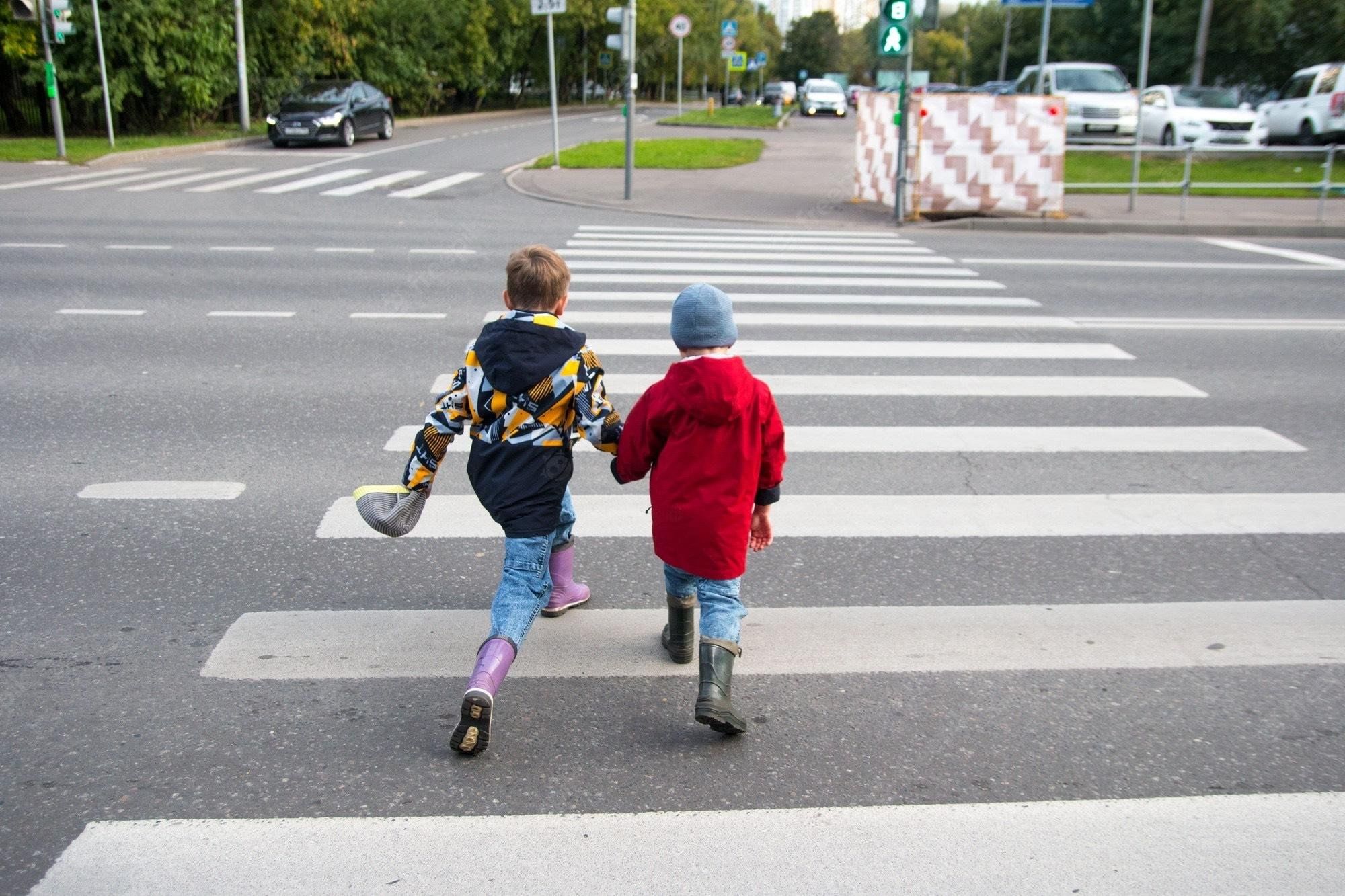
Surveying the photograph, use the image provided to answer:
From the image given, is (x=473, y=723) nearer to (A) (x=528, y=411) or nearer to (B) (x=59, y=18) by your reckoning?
(A) (x=528, y=411)

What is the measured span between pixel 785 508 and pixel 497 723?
230 cm

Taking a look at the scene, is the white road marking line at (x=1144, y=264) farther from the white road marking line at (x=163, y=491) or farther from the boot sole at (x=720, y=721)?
the boot sole at (x=720, y=721)

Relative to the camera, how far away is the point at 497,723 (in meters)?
3.72

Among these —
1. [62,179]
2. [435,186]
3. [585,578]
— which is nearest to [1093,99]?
[435,186]

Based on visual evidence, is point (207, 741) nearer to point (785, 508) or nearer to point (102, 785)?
point (102, 785)

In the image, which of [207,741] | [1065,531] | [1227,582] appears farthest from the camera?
[1065,531]

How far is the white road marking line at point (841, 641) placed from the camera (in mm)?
4094

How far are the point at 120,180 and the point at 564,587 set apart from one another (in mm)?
19501

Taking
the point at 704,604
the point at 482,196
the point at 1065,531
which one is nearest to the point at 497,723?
the point at 704,604

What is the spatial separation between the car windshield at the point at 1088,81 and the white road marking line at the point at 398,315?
22.9 metres

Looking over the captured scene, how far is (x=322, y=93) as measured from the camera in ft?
100

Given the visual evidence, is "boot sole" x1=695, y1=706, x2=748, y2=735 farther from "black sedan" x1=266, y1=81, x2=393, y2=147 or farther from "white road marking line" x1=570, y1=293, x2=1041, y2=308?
"black sedan" x1=266, y1=81, x2=393, y2=147

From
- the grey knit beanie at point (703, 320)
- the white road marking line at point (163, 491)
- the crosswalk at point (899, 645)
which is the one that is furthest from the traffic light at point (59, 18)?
the grey knit beanie at point (703, 320)

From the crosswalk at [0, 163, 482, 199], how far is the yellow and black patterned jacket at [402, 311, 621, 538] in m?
16.2
